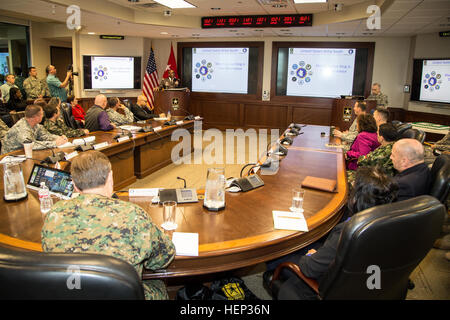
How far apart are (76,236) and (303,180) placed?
1.84 meters

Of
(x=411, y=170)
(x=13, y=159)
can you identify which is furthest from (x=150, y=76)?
(x=411, y=170)

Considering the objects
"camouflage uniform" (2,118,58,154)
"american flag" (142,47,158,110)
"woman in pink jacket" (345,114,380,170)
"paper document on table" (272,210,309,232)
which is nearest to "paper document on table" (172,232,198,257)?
"paper document on table" (272,210,309,232)

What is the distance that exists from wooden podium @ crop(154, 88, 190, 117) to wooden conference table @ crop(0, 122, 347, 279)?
527 centimetres

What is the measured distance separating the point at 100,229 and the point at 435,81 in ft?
24.5

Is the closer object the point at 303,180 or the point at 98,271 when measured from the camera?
the point at 98,271

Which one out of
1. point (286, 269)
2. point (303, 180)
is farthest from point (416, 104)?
point (286, 269)

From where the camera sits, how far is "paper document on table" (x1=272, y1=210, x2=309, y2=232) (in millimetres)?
1791

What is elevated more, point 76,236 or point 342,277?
point 76,236

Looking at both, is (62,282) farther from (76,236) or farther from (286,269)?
(286,269)

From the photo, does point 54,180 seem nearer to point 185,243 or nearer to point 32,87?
point 185,243

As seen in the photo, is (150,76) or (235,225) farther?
(150,76)

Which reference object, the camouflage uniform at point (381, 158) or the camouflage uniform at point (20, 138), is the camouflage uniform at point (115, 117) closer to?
the camouflage uniform at point (20, 138)

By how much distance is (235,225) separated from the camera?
1.79m
